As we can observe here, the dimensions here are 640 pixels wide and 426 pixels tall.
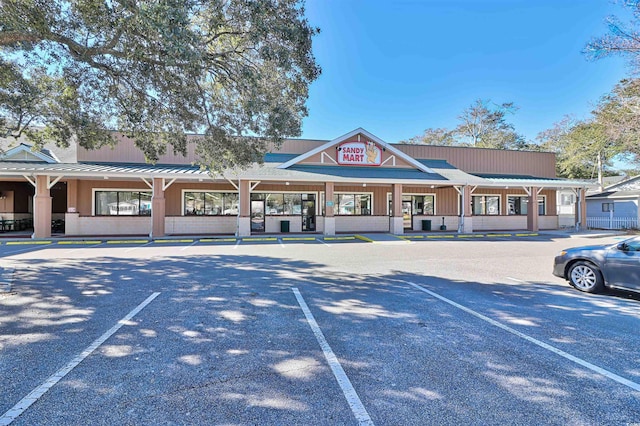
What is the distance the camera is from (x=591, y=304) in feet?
18.1

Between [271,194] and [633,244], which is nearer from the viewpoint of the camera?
[633,244]

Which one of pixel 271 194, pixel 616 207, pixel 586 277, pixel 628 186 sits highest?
pixel 628 186

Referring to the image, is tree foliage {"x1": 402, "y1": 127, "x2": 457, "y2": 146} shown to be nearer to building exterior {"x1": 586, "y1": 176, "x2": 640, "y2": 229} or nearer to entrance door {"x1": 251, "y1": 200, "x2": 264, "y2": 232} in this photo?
building exterior {"x1": 586, "y1": 176, "x2": 640, "y2": 229}

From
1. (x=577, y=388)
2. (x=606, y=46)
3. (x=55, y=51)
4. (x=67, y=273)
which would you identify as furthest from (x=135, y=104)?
(x=606, y=46)

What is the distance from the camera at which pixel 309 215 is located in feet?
65.2

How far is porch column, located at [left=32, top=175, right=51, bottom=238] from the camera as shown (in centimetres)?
1481

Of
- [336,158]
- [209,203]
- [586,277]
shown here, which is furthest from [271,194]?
[586,277]

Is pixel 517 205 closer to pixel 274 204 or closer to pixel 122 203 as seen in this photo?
pixel 274 204

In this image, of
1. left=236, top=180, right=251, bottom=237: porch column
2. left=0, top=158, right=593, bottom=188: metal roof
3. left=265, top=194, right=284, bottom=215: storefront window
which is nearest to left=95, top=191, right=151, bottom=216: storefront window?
left=0, top=158, right=593, bottom=188: metal roof

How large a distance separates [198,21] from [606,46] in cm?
1986

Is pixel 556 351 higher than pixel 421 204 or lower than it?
lower

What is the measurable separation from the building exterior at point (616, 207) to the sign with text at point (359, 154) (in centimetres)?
1817

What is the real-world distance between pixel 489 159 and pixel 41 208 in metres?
28.8

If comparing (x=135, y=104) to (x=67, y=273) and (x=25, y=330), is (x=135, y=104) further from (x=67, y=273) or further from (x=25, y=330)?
(x=25, y=330)
